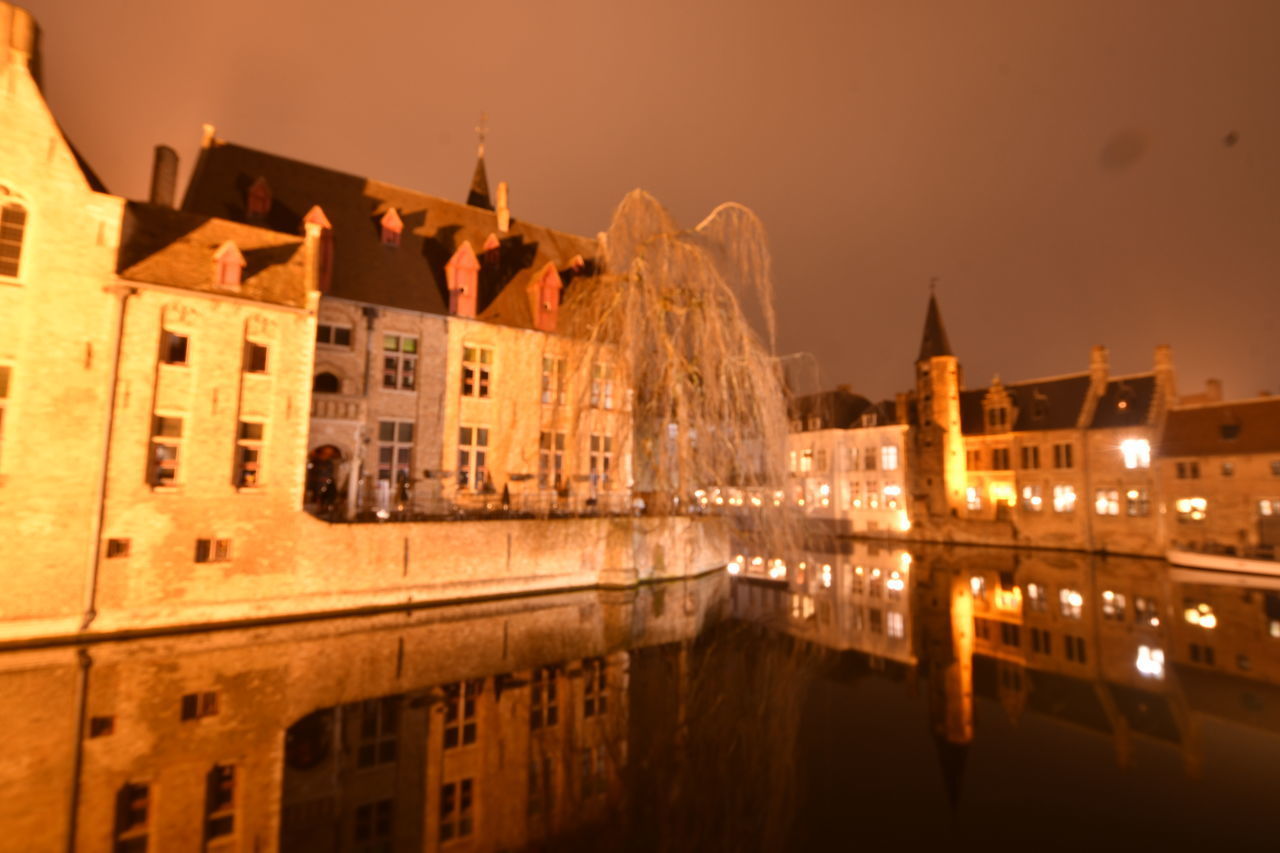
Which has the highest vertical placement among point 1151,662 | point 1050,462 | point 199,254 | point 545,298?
point 545,298

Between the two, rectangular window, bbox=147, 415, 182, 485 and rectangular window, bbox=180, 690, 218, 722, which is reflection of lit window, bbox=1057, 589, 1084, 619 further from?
rectangular window, bbox=147, 415, 182, 485

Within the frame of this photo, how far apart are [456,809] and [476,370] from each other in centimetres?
1582

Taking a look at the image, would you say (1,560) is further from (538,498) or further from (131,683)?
(538,498)

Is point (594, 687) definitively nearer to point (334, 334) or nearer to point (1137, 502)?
point (334, 334)

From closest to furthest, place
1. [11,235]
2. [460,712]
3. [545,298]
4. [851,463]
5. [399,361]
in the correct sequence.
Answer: [460,712], [11,235], [399,361], [545,298], [851,463]

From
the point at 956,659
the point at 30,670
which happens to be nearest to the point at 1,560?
the point at 30,670

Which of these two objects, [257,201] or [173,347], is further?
[257,201]

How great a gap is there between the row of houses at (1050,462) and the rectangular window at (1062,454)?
0.18 feet

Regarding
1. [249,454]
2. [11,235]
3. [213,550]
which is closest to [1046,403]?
[249,454]

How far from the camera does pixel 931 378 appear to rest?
3778cm

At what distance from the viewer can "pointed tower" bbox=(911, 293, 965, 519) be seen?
3635 centimetres

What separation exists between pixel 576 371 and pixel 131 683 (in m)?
10.4

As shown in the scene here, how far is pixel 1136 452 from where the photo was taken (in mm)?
30703

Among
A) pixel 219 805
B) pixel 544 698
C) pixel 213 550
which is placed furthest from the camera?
pixel 213 550
